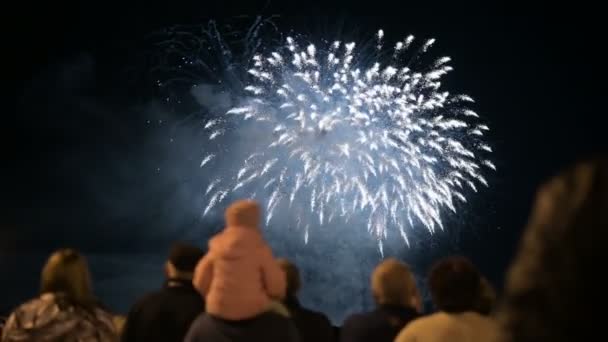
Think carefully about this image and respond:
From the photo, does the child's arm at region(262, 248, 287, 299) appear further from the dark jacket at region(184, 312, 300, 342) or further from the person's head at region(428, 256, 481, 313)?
the person's head at region(428, 256, 481, 313)

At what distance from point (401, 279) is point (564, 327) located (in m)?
4.76

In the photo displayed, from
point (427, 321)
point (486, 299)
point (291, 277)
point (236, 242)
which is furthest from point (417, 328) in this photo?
point (291, 277)

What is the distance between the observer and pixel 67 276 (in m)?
6.64

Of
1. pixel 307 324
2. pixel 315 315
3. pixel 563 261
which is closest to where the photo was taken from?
pixel 563 261

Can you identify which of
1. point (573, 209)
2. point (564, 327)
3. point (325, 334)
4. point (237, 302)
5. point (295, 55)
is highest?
point (295, 55)

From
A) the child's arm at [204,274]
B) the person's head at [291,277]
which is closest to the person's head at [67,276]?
the child's arm at [204,274]

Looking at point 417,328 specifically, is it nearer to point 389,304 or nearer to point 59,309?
point 389,304

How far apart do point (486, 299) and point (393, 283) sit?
80 centimetres

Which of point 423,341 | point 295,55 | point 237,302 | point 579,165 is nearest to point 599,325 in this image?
point 579,165

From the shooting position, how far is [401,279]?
6.45 meters

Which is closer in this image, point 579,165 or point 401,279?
point 579,165

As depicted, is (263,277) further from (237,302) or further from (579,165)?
(579,165)

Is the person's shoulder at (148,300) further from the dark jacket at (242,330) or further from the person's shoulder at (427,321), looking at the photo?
the person's shoulder at (427,321)

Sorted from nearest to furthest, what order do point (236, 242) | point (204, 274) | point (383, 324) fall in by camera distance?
point (236, 242)
point (204, 274)
point (383, 324)
